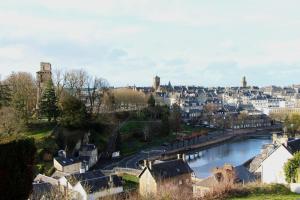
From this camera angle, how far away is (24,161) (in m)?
8.49

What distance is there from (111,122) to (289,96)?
8046 centimetres

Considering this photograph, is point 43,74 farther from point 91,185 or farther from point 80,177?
point 91,185

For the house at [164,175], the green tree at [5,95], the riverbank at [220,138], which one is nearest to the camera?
the house at [164,175]

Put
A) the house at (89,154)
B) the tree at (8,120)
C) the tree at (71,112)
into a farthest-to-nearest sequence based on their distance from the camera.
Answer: the tree at (71,112) → the house at (89,154) → the tree at (8,120)

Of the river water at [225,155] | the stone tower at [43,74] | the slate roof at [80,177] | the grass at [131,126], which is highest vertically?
the stone tower at [43,74]

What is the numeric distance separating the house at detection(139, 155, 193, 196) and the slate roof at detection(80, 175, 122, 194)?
165cm

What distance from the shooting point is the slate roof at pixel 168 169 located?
2534cm

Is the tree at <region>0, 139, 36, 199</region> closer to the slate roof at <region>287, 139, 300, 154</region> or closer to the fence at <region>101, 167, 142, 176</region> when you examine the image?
the slate roof at <region>287, 139, 300, 154</region>

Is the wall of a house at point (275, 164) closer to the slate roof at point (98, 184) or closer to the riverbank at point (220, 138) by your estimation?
the slate roof at point (98, 184)

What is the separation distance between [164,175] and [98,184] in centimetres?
436

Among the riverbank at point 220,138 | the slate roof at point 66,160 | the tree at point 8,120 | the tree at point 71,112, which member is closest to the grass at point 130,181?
the slate roof at point 66,160

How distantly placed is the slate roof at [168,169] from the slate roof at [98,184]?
2.31 m

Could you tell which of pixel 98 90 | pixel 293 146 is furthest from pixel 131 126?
pixel 293 146

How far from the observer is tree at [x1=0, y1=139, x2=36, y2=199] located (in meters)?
8.09
